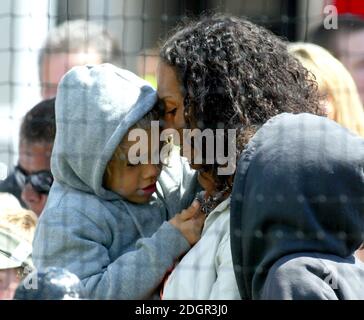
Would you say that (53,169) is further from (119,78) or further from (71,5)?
(71,5)

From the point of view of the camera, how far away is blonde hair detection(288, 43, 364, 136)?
3.16 m

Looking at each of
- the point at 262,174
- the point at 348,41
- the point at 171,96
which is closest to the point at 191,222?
the point at 171,96

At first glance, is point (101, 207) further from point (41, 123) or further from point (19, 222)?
point (41, 123)

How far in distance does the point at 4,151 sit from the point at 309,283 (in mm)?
2029

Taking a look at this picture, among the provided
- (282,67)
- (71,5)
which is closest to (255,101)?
(282,67)

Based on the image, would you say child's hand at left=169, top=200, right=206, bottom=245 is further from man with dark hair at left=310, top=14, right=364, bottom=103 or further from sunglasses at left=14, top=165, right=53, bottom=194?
man with dark hair at left=310, top=14, right=364, bottom=103

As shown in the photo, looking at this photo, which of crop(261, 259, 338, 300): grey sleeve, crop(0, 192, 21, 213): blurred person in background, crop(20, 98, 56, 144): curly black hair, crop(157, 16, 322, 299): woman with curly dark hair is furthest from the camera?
crop(20, 98, 56, 144): curly black hair

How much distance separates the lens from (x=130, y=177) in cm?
283

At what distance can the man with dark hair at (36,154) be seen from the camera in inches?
147

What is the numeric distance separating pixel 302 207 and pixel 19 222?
3.89 ft

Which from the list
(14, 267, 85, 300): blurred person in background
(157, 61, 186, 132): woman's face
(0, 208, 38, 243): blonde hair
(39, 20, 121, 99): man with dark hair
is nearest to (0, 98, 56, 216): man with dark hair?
(39, 20, 121, 99): man with dark hair

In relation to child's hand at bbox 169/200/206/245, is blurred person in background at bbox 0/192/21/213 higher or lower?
lower

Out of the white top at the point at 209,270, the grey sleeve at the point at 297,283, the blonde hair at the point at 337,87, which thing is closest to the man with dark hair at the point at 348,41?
the blonde hair at the point at 337,87

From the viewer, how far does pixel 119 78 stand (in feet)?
9.41
